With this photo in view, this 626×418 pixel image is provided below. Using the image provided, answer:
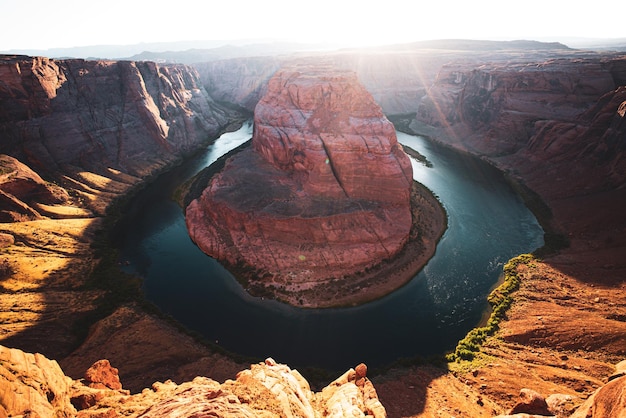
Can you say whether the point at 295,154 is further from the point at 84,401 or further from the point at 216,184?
the point at 84,401

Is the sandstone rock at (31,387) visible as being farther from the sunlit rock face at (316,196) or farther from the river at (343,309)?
the sunlit rock face at (316,196)

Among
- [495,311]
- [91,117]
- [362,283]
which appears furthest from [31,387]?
[91,117]

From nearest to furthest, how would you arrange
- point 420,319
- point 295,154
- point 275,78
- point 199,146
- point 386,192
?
point 420,319 → point 386,192 → point 295,154 → point 275,78 → point 199,146

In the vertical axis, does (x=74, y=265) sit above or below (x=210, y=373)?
above

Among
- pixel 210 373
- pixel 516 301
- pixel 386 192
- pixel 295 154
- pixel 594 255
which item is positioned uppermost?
pixel 295 154

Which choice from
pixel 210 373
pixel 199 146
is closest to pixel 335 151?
pixel 210 373

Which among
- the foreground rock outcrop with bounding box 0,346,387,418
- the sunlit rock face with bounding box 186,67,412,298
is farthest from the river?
the foreground rock outcrop with bounding box 0,346,387,418

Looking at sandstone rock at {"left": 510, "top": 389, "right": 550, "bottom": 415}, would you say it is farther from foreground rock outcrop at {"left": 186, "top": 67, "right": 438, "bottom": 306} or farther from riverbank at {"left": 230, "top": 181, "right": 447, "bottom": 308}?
foreground rock outcrop at {"left": 186, "top": 67, "right": 438, "bottom": 306}
